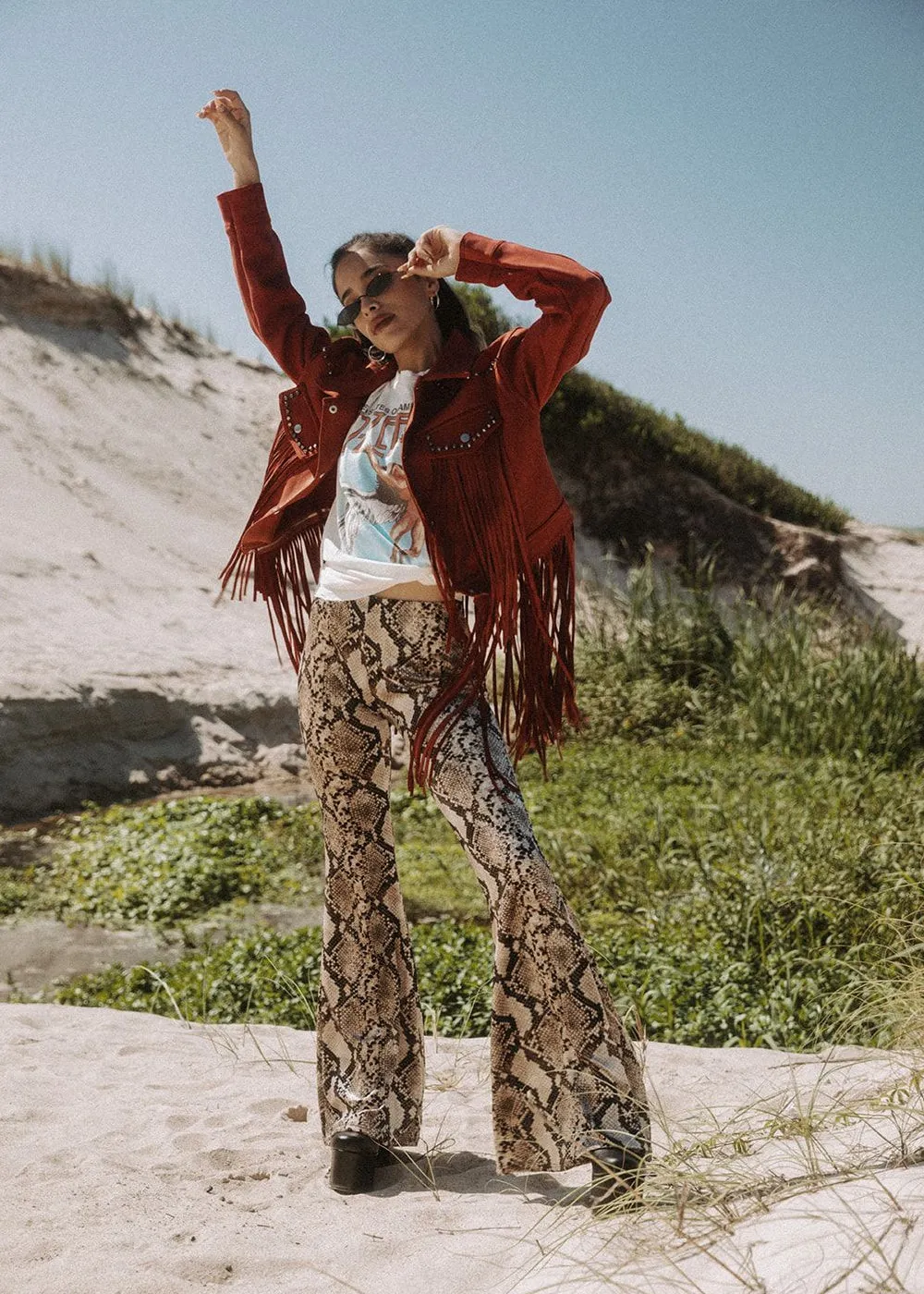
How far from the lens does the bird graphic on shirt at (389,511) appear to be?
2.63 metres

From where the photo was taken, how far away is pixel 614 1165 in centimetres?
245

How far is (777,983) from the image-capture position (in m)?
4.24

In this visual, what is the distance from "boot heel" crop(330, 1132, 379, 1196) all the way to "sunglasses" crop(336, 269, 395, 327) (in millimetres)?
1849

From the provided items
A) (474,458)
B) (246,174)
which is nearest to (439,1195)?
(474,458)

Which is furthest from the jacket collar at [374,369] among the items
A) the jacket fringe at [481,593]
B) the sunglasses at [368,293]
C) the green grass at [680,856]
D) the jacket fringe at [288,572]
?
the green grass at [680,856]

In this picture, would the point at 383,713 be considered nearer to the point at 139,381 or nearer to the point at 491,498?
the point at 491,498

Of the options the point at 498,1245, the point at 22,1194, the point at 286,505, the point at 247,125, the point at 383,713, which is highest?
the point at 247,125

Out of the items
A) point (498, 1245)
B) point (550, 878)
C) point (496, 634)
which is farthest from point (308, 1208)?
point (496, 634)

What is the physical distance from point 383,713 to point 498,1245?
3.75 feet

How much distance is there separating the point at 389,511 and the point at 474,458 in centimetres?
22

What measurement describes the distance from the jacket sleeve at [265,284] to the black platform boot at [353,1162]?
1.80 m

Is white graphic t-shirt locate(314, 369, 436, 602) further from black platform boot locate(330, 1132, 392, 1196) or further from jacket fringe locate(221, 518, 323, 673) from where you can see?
black platform boot locate(330, 1132, 392, 1196)

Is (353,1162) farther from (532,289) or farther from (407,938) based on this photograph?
(532,289)

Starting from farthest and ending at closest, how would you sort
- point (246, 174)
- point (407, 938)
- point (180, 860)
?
point (180, 860), point (246, 174), point (407, 938)
